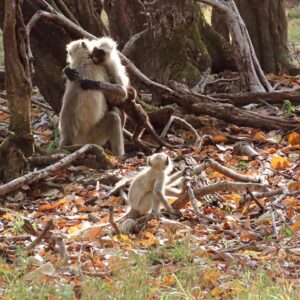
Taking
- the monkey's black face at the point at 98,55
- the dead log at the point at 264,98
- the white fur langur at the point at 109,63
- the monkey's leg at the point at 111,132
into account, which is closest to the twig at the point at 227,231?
the monkey's leg at the point at 111,132

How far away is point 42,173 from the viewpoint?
6441 mm

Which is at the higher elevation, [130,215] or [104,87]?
[104,87]

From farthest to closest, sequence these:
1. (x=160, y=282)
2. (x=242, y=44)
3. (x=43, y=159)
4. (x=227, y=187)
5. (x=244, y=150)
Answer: (x=242, y=44)
(x=244, y=150)
(x=43, y=159)
(x=227, y=187)
(x=160, y=282)

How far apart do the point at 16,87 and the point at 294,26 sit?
1706cm

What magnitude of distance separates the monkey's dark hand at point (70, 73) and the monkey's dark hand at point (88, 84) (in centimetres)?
10

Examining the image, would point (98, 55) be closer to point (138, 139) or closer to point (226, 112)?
point (138, 139)

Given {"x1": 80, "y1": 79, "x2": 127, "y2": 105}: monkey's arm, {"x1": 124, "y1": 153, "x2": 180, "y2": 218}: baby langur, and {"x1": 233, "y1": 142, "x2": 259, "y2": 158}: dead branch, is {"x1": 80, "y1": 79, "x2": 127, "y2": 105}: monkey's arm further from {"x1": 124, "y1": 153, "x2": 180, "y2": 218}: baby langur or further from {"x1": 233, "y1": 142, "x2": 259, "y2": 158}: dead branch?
{"x1": 124, "y1": 153, "x2": 180, "y2": 218}: baby langur

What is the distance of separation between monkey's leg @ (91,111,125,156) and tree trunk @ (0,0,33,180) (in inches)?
55.5

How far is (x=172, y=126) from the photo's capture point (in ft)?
28.3

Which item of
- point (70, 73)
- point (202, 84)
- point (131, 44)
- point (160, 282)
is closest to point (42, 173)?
point (70, 73)

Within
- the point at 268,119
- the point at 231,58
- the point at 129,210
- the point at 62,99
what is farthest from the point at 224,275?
A: the point at 231,58

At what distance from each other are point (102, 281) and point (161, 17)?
676 cm

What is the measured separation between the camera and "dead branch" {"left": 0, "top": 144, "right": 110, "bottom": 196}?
19.7ft

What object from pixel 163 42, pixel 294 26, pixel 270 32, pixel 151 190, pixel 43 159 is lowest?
pixel 294 26
